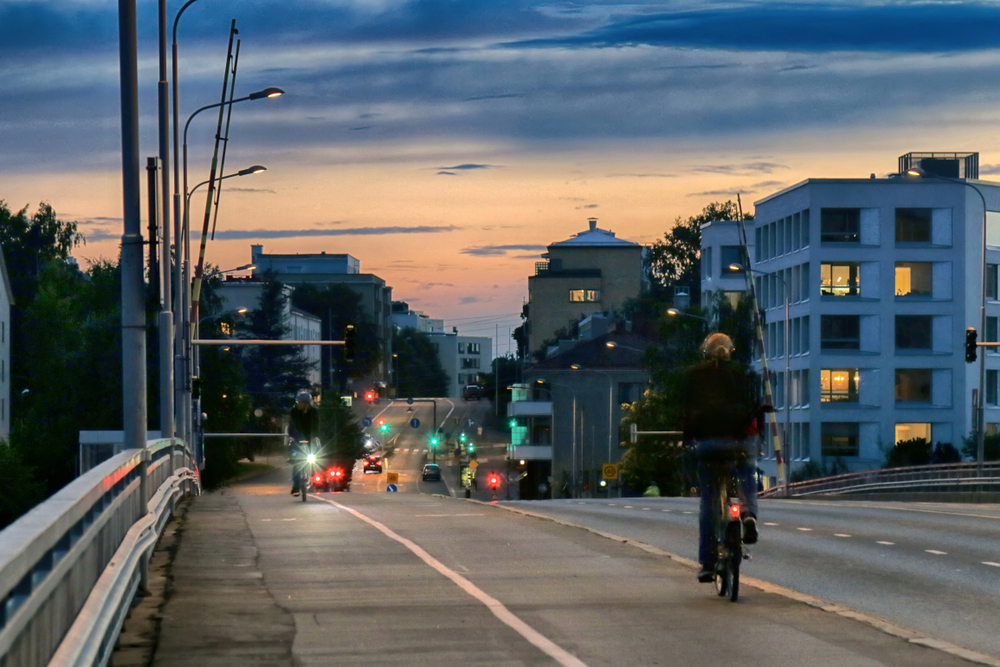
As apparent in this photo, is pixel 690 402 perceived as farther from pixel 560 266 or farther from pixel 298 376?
pixel 560 266

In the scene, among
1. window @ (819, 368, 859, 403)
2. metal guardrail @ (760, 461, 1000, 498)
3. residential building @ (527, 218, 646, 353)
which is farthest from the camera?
residential building @ (527, 218, 646, 353)

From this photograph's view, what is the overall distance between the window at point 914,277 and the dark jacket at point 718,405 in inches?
2631

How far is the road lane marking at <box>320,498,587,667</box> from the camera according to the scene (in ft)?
27.1

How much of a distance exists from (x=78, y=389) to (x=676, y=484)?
32801 mm

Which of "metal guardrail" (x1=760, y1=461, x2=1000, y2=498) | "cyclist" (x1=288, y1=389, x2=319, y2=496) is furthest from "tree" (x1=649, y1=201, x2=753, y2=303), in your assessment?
"cyclist" (x1=288, y1=389, x2=319, y2=496)

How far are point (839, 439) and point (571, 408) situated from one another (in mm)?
37325

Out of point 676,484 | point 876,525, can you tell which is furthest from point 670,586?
point 676,484

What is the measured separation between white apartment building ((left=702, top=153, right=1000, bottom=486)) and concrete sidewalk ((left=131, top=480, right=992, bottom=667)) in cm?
6141

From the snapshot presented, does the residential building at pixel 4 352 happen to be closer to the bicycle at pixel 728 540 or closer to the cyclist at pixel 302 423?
the cyclist at pixel 302 423

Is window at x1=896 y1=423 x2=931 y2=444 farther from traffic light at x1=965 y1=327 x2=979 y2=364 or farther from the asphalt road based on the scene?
the asphalt road

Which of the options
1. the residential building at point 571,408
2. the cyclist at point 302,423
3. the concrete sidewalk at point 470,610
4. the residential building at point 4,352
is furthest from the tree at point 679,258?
the concrete sidewalk at point 470,610

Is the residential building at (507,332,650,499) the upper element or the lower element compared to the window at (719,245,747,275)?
lower

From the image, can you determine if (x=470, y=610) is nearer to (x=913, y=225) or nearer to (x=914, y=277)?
(x=913, y=225)

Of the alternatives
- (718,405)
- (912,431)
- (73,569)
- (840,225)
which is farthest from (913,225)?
(73,569)
